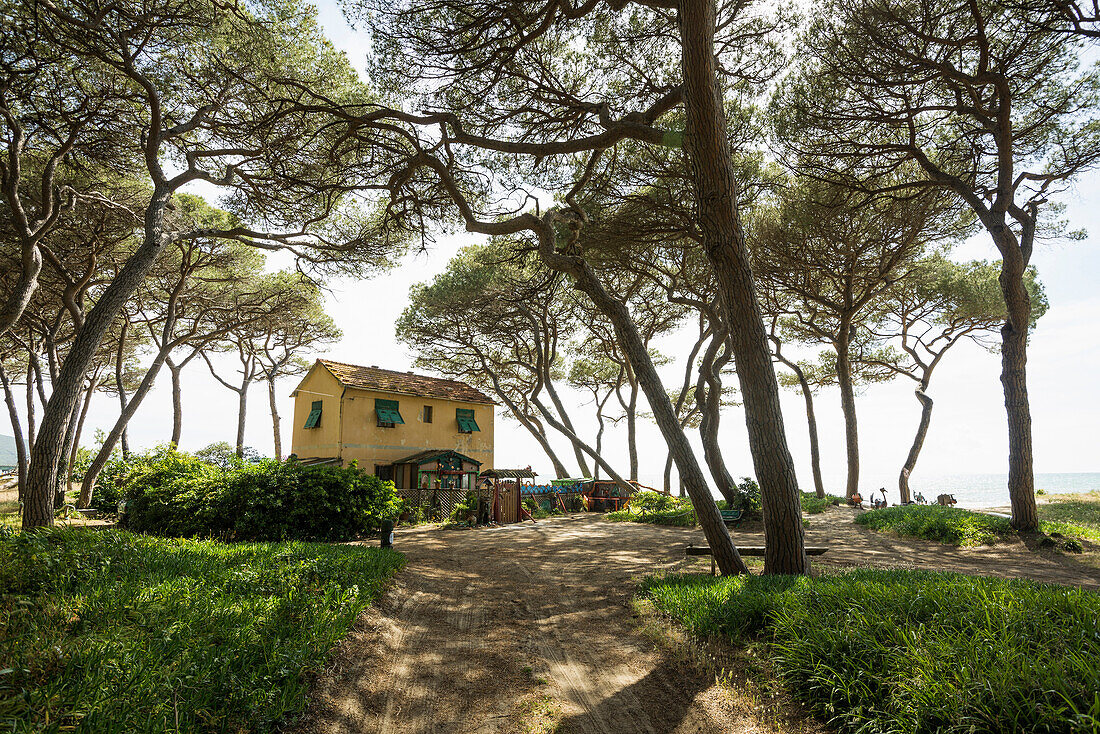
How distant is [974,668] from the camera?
2.68 meters

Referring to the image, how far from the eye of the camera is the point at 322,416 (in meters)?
20.4

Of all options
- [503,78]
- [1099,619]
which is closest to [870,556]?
[1099,619]

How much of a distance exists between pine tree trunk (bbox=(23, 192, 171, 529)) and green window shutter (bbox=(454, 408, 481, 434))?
1473 centimetres

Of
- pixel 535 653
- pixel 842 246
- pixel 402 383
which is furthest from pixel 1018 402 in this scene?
pixel 402 383

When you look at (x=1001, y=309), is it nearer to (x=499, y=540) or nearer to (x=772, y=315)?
(x=772, y=315)

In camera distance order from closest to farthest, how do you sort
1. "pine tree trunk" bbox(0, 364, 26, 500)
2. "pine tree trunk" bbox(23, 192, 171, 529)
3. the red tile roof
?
"pine tree trunk" bbox(23, 192, 171, 529)
"pine tree trunk" bbox(0, 364, 26, 500)
the red tile roof

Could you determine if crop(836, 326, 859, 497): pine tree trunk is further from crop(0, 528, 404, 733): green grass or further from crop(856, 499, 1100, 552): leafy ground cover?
crop(0, 528, 404, 733): green grass

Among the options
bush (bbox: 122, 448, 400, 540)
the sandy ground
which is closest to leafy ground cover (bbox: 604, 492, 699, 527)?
the sandy ground

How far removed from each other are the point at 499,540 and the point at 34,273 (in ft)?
35.3

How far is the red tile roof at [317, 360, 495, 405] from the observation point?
66.2 feet

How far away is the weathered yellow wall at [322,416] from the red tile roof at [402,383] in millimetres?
549

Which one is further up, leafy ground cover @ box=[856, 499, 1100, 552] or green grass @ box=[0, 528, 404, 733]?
green grass @ box=[0, 528, 404, 733]

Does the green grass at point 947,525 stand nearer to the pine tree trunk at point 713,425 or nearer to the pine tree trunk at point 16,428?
the pine tree trunk at point 713,425

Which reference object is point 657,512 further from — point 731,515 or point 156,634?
point 156,634
